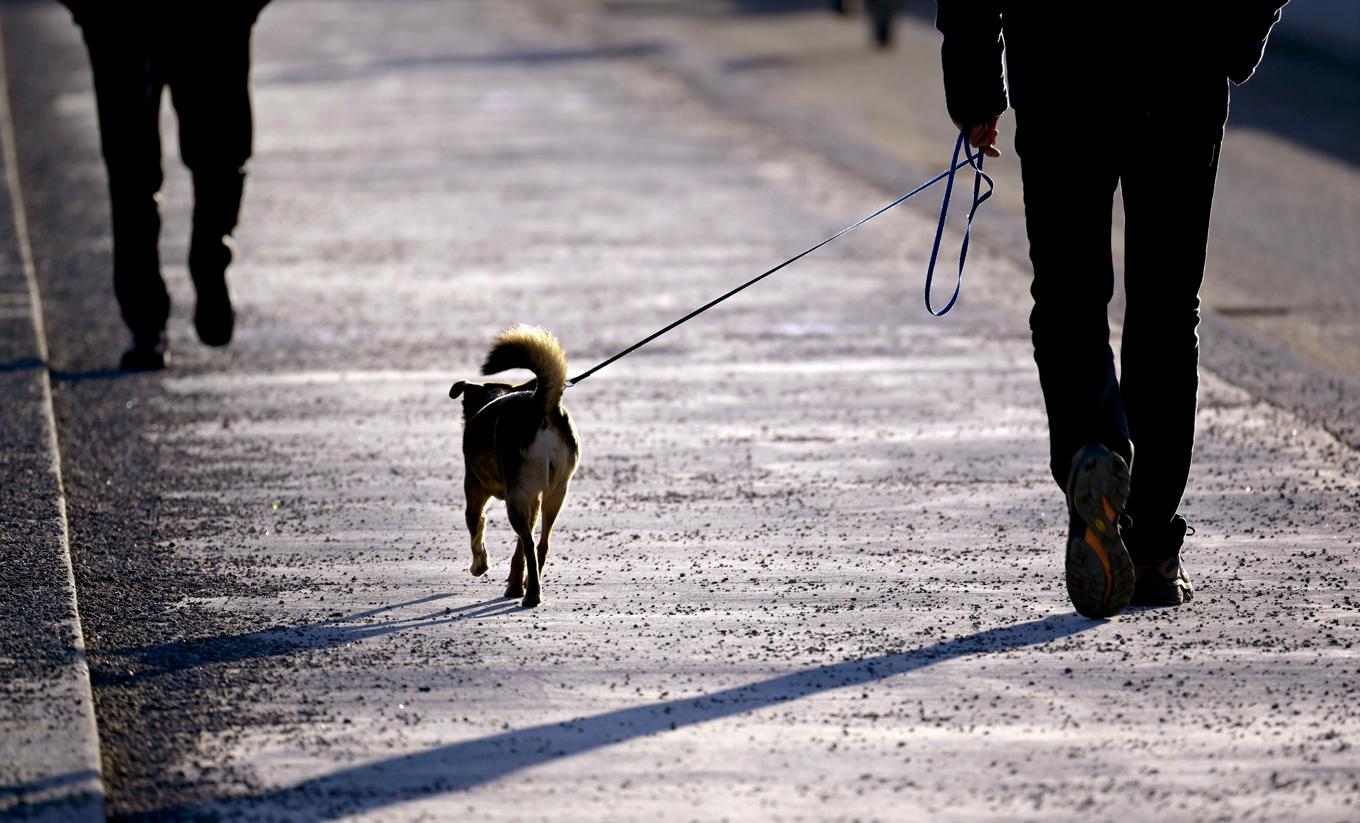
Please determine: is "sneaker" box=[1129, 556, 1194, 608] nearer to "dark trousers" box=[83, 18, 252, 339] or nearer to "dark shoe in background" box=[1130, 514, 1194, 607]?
"dark shoe in background" box=[1130, 514, 1194, 607]

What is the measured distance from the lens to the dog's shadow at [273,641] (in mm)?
4426

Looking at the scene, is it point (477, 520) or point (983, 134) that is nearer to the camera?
point (983, 134)

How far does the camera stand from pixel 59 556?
203 inches

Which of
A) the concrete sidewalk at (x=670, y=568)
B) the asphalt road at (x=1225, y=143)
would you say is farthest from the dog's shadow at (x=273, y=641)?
the asphalt road at (x=1225, y=143)

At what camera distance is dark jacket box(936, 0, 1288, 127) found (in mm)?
4516

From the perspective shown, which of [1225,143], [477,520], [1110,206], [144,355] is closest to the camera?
[1110,206]

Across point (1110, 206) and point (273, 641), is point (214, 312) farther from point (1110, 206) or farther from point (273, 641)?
point (1110, 206)

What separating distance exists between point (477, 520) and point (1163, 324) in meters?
1.69

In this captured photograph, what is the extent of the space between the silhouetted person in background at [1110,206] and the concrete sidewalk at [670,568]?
306 mm

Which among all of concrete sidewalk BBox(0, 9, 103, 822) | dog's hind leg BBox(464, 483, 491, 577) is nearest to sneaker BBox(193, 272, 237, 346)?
concrete sidewalk BBox(0, 9, 103, 822)

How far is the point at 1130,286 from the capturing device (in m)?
4.79

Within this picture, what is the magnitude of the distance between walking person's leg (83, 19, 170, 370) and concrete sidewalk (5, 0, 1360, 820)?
0.25 metres

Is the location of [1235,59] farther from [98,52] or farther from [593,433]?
[98,52]

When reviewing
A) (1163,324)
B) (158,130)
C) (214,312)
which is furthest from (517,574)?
(158,130)
